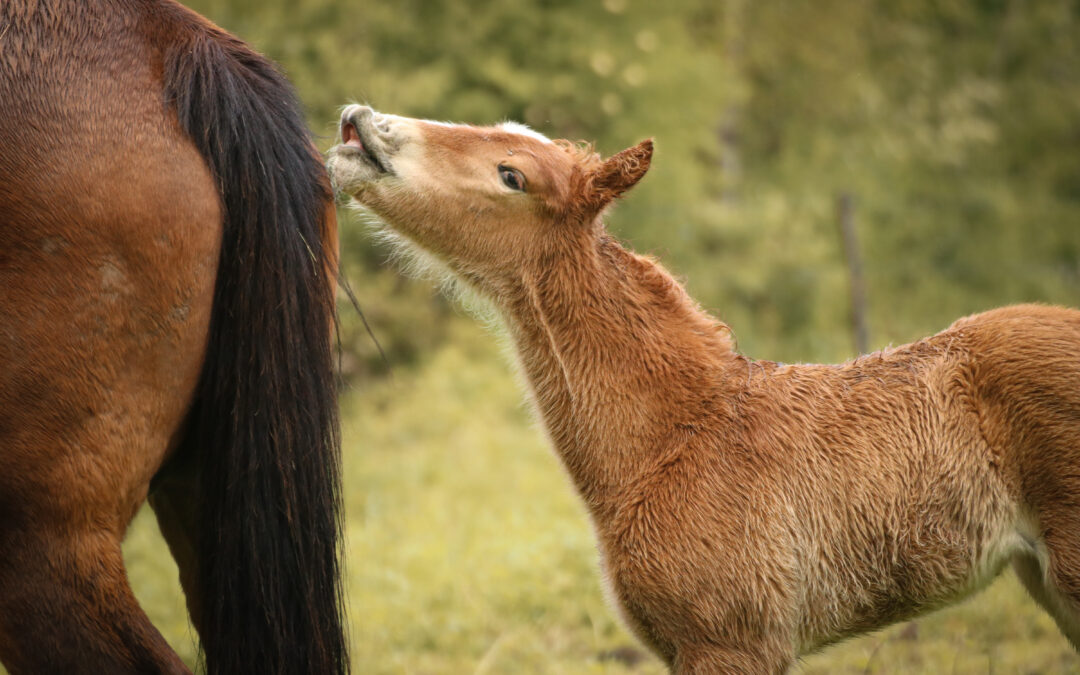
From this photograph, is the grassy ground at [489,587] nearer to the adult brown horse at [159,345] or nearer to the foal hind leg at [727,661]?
the foal hind leg at [727,661]

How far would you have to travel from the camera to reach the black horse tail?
219cm

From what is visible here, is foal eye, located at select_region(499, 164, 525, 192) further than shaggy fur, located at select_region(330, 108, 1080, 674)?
Yes

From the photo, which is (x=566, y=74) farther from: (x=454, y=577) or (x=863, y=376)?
(x=863, y=376)

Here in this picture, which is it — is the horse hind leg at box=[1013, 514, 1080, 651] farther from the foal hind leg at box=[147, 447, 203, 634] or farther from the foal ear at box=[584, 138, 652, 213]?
the foal hind leg at box=[147, 447, 203, 634]

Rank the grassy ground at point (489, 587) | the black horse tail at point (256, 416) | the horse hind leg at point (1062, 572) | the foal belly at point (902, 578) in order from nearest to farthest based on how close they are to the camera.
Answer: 1. the black horse tail at point (256, 416)
2. the horse hind leg at point (1062, 572)
3. the foal belly at point (902, 578)
4. the grassy ground at point (489, 587)

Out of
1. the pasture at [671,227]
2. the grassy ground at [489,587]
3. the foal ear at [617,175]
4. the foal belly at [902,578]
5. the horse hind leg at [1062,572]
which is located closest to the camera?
the horse hind leg at [1062,572]

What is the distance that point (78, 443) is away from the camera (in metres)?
1.93

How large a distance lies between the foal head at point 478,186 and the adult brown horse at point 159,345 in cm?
23

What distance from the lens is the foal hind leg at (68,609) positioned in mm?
1841

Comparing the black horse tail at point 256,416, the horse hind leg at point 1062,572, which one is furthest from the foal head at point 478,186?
the horse hind leg at point 1062,572

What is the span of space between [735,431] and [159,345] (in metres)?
1.55

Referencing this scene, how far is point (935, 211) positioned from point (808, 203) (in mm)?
1908

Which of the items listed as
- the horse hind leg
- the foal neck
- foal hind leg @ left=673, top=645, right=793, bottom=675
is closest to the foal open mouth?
the foal neck

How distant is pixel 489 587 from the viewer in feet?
15.5
